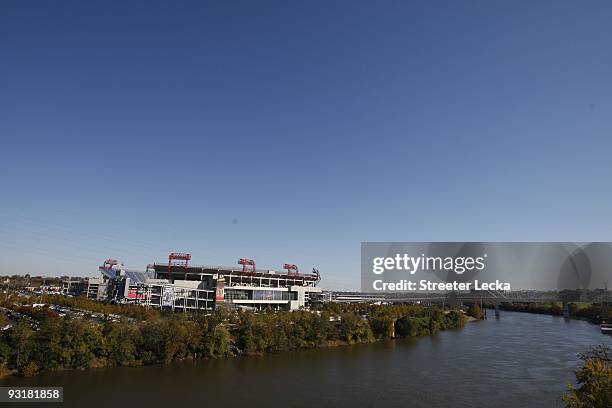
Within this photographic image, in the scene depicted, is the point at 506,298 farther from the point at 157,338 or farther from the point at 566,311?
the point at 157,338

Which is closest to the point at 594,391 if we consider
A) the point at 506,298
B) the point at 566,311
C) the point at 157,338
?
the point at 157,338

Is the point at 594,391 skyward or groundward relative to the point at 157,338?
skyward

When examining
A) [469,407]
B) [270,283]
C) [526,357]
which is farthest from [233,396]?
[270,283]

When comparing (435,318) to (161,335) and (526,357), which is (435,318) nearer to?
(526,357)

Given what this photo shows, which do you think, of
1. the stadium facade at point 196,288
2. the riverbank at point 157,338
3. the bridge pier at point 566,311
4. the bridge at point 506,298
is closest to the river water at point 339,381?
the riverbank at point 157,338

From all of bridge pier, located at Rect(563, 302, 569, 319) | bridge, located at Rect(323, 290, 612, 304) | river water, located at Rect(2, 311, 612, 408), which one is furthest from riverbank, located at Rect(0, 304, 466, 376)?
bridge pier, located at Rect(563, 302, 569, 319)
